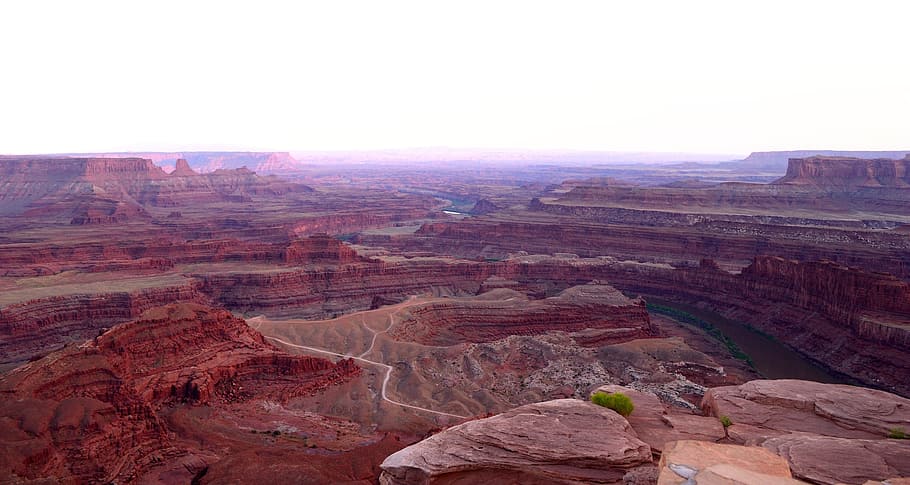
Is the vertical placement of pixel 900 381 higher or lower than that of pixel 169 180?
lower

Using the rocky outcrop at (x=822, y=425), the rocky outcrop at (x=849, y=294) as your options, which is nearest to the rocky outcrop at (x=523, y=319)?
the rocky outcrop at (x=849, y=294)

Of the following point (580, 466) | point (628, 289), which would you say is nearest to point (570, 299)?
point (628, 289)

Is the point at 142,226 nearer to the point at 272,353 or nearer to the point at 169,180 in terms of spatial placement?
the point at 169,180

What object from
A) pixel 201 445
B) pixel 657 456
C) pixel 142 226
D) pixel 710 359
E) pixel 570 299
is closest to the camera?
pixel 657 456

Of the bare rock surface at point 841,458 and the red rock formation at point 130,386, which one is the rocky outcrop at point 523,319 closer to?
the red rock formation at point 130,386

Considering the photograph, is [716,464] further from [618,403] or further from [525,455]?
[618,403]
